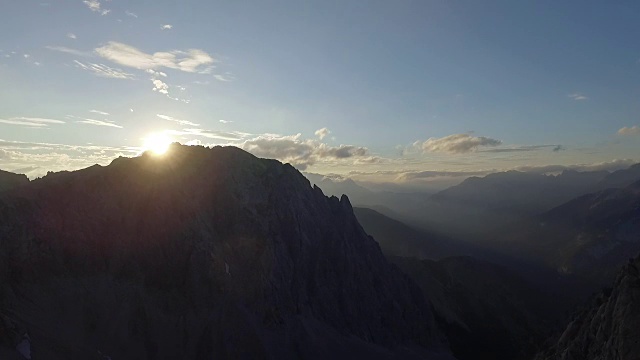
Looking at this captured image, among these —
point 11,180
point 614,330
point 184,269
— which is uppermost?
point 11,180

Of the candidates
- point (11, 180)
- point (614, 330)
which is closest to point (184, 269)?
point (11, 180)

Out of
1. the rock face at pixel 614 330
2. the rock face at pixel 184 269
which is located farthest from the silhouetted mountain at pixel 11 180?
the rock face at pixel 614 330

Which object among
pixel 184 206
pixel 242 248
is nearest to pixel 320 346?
pixel 242 248

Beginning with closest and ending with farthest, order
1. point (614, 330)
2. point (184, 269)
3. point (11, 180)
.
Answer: point (614, 330) < point (11, 180) < point (184, 269)

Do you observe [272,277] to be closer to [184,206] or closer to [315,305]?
[315,305]

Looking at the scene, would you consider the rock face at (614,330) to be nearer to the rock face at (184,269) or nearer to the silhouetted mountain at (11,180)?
the rock face at (184,269)

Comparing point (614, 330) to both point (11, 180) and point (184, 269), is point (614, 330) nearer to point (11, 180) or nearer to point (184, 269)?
point (184, 269)
